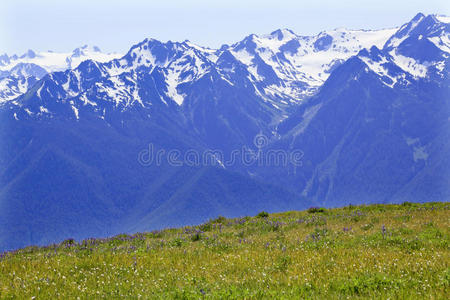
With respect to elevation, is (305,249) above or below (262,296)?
above

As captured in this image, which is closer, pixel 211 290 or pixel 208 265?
pixel 211 290

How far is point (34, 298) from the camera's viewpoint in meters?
11.1

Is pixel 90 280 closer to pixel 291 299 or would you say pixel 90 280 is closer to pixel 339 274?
pixel 291 299

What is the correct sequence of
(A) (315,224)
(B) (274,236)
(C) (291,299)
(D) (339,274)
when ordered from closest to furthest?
(C) (291,299) → (D) (339,274) → (B) (274,236) → (A) (315,224)

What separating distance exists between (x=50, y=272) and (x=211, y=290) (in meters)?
5.87

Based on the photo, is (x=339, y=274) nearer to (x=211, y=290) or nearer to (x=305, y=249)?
(x=211, y=290)

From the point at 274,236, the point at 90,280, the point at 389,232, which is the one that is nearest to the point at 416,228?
the point at 389,232

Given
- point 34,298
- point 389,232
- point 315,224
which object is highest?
point 315,224

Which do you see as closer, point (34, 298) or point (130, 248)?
point (34, 298)

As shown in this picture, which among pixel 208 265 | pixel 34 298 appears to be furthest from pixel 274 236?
pixel 34 298

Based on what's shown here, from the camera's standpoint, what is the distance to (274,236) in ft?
74.9

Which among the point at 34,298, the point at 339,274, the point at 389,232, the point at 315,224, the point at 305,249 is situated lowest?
the point at 34,298

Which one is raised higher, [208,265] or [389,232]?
[389,232]

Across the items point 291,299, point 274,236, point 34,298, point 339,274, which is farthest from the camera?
point 274,236
